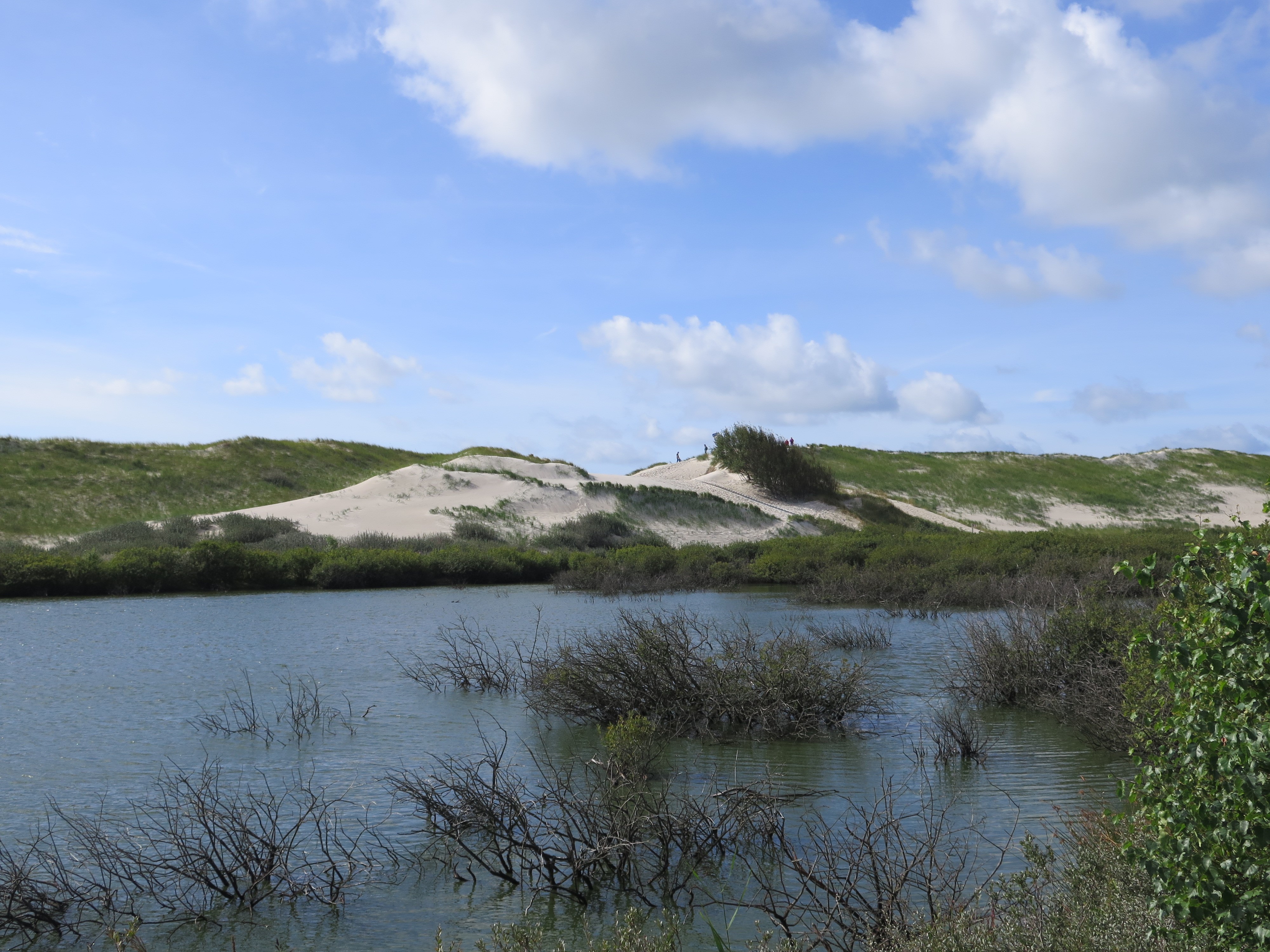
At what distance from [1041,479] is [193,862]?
67.7 metres

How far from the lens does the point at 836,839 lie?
720cm

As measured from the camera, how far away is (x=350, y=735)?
1079 centimetres

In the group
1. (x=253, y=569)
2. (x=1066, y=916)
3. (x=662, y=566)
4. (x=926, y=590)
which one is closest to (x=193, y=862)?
(x=1066, y=916)

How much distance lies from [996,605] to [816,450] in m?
48.6

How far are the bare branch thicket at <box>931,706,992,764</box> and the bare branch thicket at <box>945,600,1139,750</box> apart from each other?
4.08ft

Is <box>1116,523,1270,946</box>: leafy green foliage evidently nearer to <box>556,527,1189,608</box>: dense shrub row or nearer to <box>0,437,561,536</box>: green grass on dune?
<box>556,527,1189,608</box>: dense shrub row

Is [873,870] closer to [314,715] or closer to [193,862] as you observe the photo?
[193,862]

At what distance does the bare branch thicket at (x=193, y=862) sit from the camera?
240 inches

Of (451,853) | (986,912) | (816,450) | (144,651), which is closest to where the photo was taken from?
(986,912)

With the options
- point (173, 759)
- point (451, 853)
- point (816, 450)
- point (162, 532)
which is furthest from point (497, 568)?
point (816, 450)

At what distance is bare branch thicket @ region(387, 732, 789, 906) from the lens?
6.32m

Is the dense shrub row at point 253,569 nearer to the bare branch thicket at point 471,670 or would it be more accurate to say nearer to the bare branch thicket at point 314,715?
the bare branch thicket at point 471,670

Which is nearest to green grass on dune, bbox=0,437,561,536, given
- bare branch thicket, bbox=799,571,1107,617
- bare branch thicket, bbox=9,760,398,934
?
bare branch thicket, bbox=799,571,1107,617

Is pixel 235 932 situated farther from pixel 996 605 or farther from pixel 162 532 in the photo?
pixel 162 532
